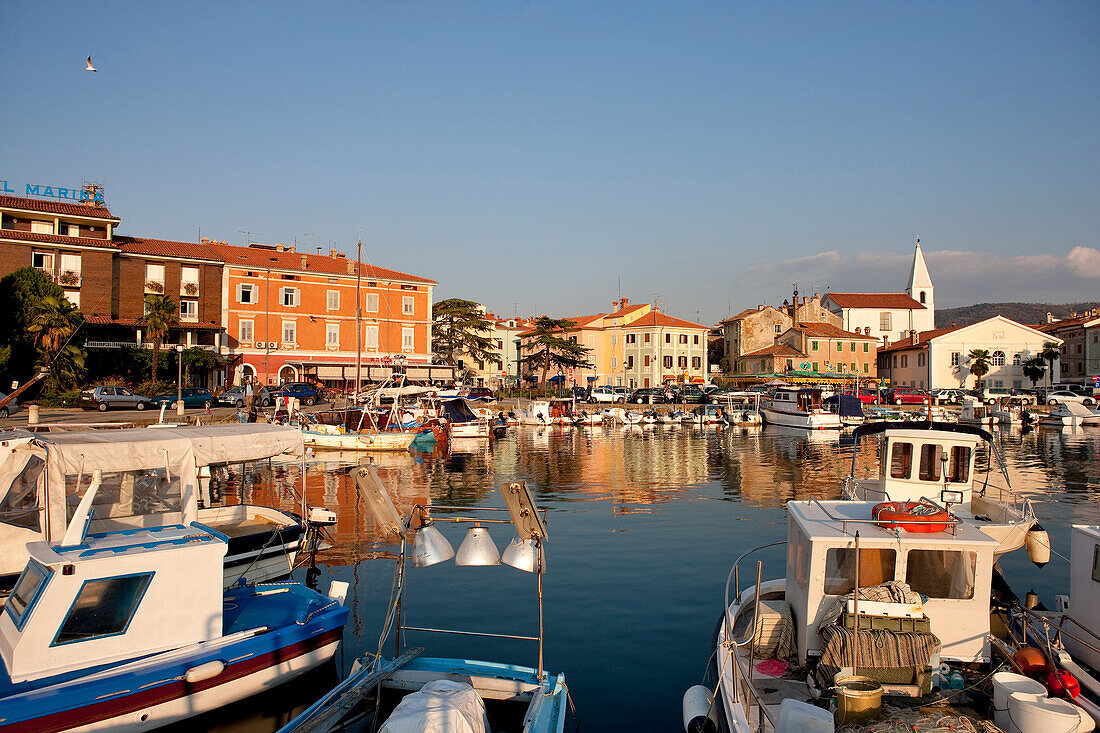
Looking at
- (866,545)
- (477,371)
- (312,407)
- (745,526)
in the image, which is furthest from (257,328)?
(866,545)

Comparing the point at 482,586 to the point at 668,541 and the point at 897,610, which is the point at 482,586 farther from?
the point at 897,610

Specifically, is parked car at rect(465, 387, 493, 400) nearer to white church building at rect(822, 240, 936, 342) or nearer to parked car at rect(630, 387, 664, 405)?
parked car at rect(630, 387, 664, 405)

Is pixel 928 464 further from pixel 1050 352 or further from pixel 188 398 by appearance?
pixel 1050 352

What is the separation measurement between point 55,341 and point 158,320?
771 cm

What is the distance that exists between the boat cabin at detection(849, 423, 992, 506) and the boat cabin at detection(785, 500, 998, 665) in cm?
668

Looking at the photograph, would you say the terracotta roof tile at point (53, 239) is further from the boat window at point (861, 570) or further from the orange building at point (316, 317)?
the boat window at point (861, 570)

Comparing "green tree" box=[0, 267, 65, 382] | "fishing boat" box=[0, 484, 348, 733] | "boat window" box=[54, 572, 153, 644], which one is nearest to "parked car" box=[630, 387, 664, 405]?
"green tree" box=[0, 267, 65, 382]

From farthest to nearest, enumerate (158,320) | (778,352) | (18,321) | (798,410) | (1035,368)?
(778,352)
(1035,368)
(798,410)
(158,320)
(18,321)

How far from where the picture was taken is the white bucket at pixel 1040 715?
21.4 ft

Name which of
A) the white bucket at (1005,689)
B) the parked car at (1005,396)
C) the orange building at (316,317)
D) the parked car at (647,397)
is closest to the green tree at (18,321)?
the orange building at (316,317)

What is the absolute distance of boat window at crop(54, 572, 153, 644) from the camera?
8344mm

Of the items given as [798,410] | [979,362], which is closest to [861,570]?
[798,410]

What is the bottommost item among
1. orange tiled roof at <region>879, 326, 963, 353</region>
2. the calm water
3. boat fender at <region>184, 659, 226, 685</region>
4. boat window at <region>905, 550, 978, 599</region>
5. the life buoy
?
the calm water

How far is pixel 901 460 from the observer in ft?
50.1
